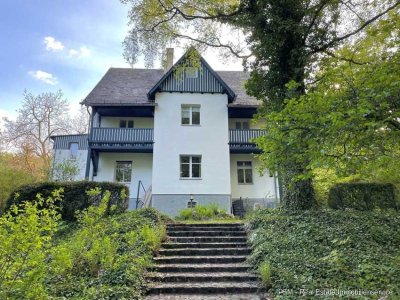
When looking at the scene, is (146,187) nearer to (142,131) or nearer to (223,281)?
(142,131)

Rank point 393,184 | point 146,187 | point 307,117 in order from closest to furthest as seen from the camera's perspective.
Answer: point 307,117 → point 393,184 → point 146,187

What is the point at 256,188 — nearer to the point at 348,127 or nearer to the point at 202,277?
the point at 202,277

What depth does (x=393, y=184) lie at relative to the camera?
1191cm

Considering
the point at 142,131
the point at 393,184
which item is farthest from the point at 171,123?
the point at 393,184

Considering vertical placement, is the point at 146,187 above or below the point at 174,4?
below

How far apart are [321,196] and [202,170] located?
6.97 meters

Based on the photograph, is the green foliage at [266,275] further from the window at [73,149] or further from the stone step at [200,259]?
the window at [73,149]

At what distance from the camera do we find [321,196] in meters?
12.8

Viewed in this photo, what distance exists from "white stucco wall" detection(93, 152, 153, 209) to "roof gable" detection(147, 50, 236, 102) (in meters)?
3.85

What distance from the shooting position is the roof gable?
18562 mm

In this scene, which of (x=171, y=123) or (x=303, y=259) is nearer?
(x=303, y=259)

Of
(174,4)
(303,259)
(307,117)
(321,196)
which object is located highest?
(174,4)

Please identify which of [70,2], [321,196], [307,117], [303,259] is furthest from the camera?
[321,196]

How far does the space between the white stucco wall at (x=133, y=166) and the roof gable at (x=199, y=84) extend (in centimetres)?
385
